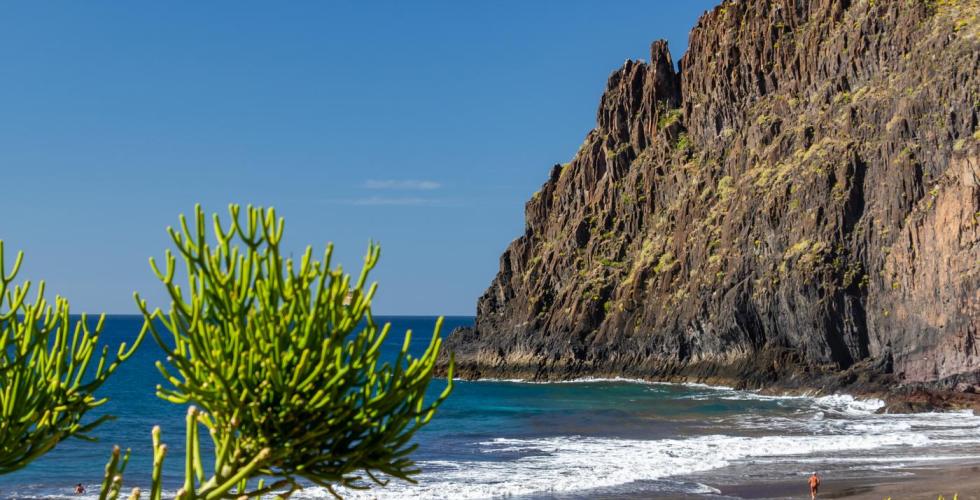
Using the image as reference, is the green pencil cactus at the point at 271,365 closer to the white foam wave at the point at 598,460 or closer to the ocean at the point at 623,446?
the ocean at the point at 623,446

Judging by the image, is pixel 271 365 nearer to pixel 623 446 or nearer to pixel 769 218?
pixel 623 446

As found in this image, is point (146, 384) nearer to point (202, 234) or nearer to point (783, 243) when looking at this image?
point (783, 243)

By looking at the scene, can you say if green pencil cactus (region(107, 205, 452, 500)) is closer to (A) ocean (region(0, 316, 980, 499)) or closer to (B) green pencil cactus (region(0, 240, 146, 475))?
(B) green pencil cactus (region(0, 240, 146, 475))

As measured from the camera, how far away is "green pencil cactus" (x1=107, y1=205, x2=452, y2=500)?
5.40 m

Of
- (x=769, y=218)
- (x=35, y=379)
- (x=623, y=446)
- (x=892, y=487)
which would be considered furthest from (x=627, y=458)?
(x=769, y=218)

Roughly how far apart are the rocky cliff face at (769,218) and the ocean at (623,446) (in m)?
6.17

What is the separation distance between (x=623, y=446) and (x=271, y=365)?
41842 millimetres

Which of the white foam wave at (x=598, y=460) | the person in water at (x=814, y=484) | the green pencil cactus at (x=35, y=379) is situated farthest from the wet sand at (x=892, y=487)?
the green pencil cactus at (x=35, y=379)

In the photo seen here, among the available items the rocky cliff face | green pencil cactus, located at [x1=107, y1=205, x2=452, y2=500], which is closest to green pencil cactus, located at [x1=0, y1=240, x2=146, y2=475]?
green pencil cactus, located at [x1=107, y1=205, x2=452, y2=500]

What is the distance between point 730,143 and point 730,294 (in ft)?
67.4

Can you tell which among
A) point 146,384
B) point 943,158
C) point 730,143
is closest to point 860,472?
point 943,158

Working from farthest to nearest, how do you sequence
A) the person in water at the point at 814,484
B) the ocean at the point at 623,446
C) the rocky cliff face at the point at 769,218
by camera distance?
1. the rocky cliff face at the point at 769,218
2. the ocean at the point at 623,446
3. the person in water at the point at 814,484

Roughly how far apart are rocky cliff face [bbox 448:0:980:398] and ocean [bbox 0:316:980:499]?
6.17 meters

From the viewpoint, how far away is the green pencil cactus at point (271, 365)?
213 inches
